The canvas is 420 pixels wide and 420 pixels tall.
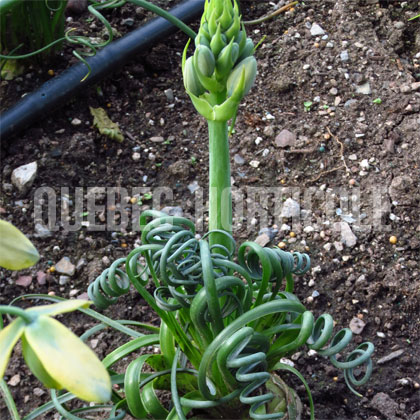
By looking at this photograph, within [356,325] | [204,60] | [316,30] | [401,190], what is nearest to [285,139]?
[401,190]

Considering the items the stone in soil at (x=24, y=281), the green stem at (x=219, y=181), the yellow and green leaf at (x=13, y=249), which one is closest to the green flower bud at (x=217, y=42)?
the green stem at (x=219, y=181)

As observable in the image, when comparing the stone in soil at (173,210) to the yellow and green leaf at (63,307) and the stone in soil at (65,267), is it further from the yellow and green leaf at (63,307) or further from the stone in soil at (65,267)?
the yellow and green leaf at (63,307)

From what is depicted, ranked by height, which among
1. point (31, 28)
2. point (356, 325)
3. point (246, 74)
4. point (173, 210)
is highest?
point (31, 28)

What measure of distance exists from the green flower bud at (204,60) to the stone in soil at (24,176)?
986mm

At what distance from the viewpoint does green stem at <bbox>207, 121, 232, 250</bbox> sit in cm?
100

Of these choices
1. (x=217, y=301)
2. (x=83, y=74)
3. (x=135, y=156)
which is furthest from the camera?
(x=83, y=74)

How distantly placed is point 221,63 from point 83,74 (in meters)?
1.21

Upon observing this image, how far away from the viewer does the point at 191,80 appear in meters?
0.96

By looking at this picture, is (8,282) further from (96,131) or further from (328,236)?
(328,236)

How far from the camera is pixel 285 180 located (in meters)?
1.82

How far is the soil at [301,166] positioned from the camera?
1.47 m

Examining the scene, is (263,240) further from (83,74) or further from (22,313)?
(22,313)

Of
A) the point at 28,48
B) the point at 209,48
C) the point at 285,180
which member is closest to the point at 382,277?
the point at 285,180

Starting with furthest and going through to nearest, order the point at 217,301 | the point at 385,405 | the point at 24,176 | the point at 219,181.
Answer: the point at 24,176
the point at 385,405
the point at 219,181
the point at 217,301
